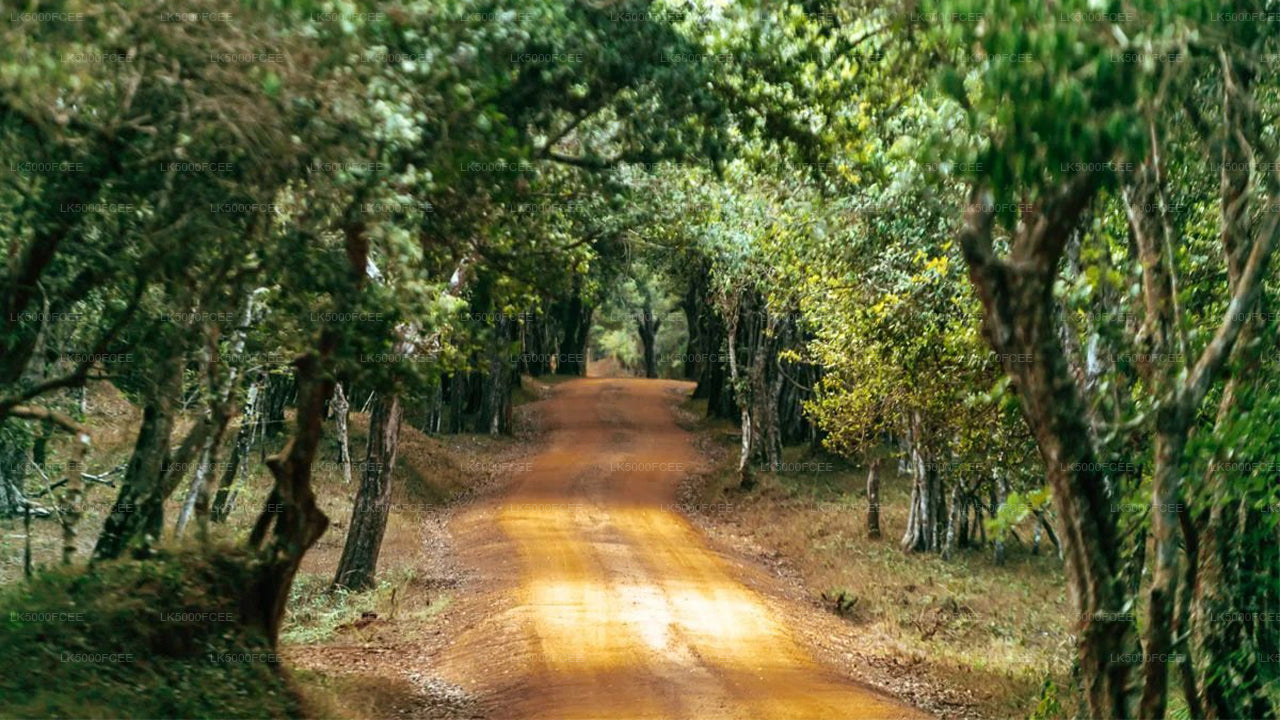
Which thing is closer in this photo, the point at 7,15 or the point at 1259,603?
the point at 7,15

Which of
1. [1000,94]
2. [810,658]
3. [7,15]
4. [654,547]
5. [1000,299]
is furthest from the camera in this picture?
[654,547]

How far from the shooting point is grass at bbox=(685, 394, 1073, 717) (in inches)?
698

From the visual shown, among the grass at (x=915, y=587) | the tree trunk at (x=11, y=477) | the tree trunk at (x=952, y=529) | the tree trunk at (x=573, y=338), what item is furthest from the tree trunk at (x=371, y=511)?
the tree trunk at (x=573, y=338)

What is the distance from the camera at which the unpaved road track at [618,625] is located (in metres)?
14.8

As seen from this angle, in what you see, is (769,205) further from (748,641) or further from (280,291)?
(280,291)

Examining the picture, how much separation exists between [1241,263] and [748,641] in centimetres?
1061

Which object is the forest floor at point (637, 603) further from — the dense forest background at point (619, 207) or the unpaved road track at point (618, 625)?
the dense forest background at point (619, 207)

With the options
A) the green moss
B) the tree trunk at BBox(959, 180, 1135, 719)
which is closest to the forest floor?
the green moss

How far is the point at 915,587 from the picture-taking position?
24.6m

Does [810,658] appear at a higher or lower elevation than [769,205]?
lower

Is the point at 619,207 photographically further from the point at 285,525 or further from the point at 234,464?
the point at 234,464

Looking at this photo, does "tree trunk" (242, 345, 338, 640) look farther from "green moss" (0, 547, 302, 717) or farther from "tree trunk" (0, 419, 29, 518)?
"tree trunk" (0, 419, 29, 518)

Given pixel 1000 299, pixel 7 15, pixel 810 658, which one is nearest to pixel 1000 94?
pixel 1000 299

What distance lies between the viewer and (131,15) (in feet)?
31.3
